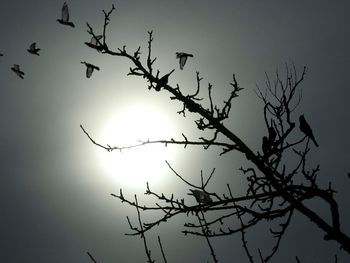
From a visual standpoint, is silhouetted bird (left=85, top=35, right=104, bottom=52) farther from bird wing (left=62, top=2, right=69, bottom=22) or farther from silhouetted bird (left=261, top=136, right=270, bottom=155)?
silhouetted bird (left=261, top=136, right=270, bottom=155)

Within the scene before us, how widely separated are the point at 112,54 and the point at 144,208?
1692mm

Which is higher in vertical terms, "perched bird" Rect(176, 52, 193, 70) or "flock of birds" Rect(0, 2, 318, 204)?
"perched bird" Rect(176, 52, 193, 70)

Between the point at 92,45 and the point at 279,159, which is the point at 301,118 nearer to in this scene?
the point at 279,159

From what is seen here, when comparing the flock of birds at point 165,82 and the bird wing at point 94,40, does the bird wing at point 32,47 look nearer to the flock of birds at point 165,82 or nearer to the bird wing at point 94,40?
the flock of birds at point 165,82

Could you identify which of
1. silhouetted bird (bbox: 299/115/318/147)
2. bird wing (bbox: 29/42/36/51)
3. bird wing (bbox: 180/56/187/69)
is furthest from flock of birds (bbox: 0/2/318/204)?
bird wing (bbox: 29/42/36/51)

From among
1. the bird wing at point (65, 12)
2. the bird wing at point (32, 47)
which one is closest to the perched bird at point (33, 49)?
the bird wing at point (32, 47)

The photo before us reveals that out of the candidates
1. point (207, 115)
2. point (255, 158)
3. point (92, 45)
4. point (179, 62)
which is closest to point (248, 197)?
point (255, 158)

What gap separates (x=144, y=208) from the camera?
158 inches

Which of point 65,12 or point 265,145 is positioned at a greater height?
point 65,12

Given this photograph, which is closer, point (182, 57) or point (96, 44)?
point (96, 44)

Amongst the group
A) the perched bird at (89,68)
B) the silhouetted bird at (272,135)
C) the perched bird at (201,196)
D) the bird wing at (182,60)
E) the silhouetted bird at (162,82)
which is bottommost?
the perched bird at (201,196)

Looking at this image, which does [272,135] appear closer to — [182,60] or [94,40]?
[94,40]

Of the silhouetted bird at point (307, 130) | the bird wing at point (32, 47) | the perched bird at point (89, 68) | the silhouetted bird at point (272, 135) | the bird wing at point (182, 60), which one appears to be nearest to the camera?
the silhouetted bird at point (272, 135)

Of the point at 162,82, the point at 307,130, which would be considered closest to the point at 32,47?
the point at 162,82
